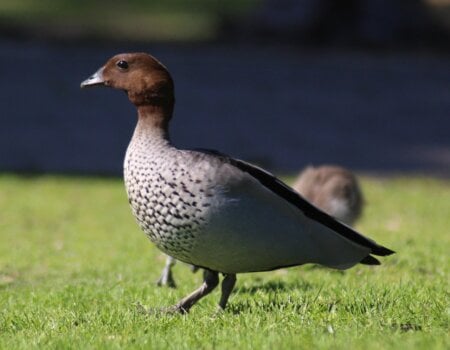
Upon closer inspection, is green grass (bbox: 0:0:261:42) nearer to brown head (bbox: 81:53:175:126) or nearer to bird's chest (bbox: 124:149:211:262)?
brown head (bbox: 81:53:175:126)

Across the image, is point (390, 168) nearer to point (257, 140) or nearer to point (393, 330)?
point (257, 140)

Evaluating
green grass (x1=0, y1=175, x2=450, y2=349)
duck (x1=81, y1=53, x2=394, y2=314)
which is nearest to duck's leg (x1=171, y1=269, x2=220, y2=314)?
duck (x1=81, y1=53, x2=394, y2=314)

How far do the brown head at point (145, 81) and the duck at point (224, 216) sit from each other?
185 mm

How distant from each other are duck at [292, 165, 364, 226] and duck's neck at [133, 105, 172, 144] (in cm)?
338

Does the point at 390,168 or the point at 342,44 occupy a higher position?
the point at 342,44

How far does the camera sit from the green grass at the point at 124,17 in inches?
1098

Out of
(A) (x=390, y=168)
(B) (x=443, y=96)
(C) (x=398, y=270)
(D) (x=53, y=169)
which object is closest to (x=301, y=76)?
(B) (x=443, y=96)

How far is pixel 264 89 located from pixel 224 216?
1464 cm

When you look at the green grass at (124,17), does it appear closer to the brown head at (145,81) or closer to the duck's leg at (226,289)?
the brown head at (145,81)

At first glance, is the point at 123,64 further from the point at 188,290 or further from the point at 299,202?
the point at 188,290

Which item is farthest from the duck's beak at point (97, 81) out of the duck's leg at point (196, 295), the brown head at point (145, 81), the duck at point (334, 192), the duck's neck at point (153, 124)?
the duck at point (334, 192)

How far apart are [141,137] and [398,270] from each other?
2.96 m

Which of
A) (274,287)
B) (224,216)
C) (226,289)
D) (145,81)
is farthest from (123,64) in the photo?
(274,287)

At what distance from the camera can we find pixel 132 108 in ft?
62.0
